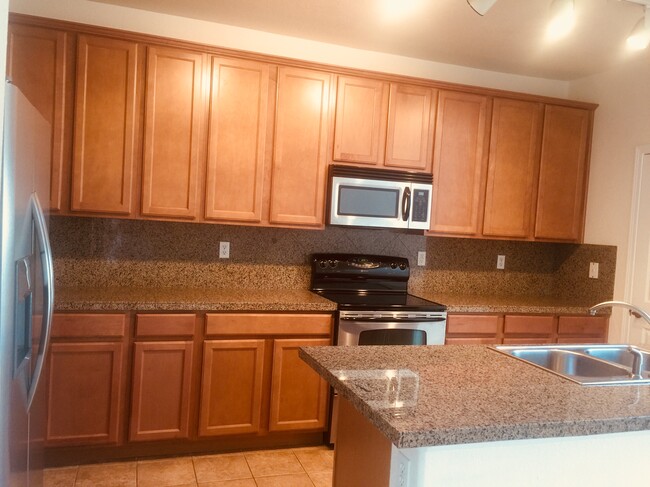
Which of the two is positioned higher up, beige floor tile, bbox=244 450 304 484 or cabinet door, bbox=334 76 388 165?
cabinet door, bbox=334 76 388 165

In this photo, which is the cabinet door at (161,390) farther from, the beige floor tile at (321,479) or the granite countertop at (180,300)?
the beige floor tile at (321,479)

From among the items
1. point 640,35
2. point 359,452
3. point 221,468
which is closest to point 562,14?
point 640,35

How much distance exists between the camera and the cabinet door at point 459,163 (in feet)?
11.5

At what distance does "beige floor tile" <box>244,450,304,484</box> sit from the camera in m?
2.84

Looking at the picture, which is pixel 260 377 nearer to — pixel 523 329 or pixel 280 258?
pixel 280 258

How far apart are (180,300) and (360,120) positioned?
1.56 metres

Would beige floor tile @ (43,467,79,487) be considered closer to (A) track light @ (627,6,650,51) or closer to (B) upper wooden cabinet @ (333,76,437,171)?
(B) upper wooden cabinet @ (333,76,437,171)

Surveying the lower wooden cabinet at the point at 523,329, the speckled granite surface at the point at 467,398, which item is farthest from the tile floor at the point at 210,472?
the speckled granite surface at the point at 467,398

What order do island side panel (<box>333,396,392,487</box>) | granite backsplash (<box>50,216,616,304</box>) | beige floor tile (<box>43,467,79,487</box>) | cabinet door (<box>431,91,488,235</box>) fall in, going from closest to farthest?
island side panel (<box>333,396,392,487</box>)
beige floor tile (<box>43,467,79,487</box>)
granite backsplash (<box>50,216,616,304</box>)
cabinet door (<box>431,91,488,235</box>)

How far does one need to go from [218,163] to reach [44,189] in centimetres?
119

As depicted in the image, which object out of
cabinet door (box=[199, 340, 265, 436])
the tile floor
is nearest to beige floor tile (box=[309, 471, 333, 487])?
the tile floor

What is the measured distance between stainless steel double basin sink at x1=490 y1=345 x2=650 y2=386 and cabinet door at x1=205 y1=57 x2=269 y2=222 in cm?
170

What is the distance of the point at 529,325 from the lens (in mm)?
3469

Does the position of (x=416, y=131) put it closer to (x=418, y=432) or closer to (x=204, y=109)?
(x=204, y=109)
